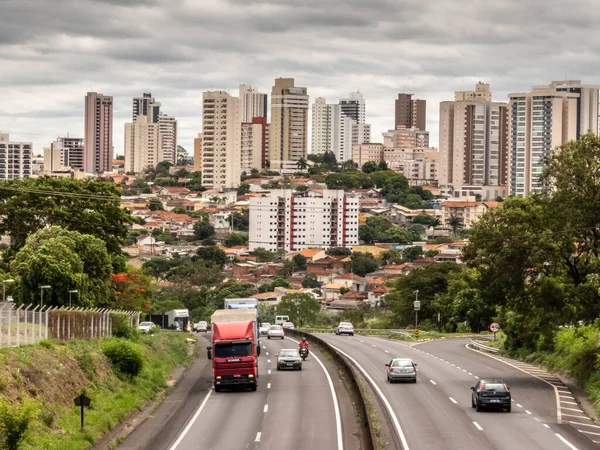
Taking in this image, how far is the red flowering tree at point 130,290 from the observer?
8494 centimetres

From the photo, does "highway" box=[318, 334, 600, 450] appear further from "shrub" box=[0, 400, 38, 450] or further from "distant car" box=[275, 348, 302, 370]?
"shrub" box=[0, 400, 38, 450]

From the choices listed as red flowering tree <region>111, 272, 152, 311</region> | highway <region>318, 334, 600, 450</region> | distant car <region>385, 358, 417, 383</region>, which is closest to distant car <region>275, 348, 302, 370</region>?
highway <region>318, 334, 600, 450</region>

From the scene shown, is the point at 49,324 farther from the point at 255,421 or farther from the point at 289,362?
the point at 289,362

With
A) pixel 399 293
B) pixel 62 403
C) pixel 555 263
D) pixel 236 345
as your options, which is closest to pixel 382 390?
pixel 236 345

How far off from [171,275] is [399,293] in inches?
3004

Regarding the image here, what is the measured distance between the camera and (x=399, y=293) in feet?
395

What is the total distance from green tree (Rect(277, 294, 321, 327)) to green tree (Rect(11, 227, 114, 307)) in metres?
75.4

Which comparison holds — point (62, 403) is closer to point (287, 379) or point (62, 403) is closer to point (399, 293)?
point (287, 379)

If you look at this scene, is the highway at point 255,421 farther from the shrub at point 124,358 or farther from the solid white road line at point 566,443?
the solid white road line at point 566,443

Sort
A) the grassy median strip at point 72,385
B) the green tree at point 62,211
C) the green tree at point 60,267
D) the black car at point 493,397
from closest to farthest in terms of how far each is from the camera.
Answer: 1. the grassy median strip at point 72,385
2. the black car at point 493,397
3. the green tree at point 60,267
4. the green tree at point 62,211

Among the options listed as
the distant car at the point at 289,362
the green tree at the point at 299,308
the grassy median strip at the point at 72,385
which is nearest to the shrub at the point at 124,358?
the grassy median strip at the point at 72,385

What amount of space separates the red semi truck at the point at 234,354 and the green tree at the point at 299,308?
94534 millimetres

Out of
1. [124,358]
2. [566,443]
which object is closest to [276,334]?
[124,358]

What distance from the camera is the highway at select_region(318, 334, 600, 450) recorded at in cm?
3566
